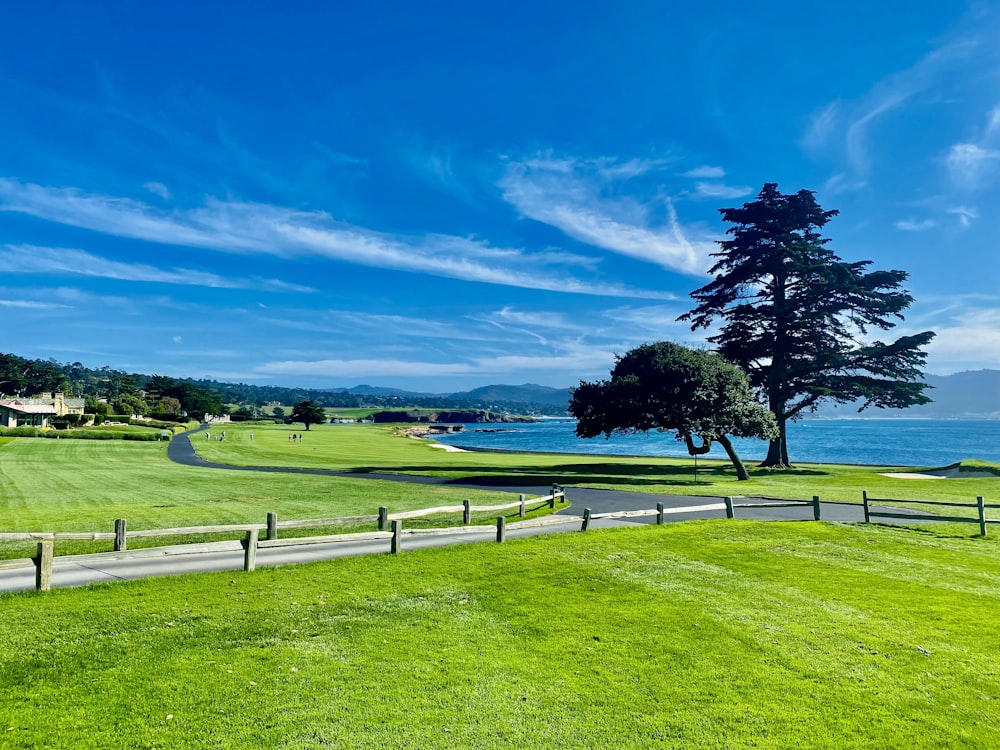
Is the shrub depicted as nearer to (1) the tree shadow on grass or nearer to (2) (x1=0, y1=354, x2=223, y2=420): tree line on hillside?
(2) (x1=0, y1=354, x2=223, y2=420): tree line on hillside

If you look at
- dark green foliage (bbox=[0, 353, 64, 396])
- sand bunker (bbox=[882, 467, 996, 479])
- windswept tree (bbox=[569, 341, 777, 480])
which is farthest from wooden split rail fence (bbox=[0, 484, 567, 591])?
dark green foliage (bbox=[0, 353, 64, 396])

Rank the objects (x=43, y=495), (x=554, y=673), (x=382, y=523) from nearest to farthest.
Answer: (x=554, y=673), (x=382, y=523), (x=43, y=495)

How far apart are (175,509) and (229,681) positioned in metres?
17.2

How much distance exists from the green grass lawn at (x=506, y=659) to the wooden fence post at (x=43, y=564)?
0.69ft

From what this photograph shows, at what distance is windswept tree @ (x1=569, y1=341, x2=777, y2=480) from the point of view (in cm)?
3569

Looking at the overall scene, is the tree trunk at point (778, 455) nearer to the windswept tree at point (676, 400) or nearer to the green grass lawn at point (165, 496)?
the windswept tree at point (676, 400)

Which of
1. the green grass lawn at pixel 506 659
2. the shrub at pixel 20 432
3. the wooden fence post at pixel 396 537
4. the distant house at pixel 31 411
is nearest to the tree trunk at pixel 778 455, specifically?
the green grass lawn at pixel 506 659

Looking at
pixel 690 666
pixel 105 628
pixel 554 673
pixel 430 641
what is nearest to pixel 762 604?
pixel 690 666

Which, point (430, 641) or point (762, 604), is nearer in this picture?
point (430, 641)

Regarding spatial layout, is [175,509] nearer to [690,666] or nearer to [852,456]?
[690,666]

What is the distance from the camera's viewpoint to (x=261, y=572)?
478 inches

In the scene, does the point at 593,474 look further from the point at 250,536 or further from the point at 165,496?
the point at 250,536

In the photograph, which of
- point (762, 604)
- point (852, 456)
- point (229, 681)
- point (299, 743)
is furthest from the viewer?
point (852, 456)

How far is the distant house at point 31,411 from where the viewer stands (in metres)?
96.5
